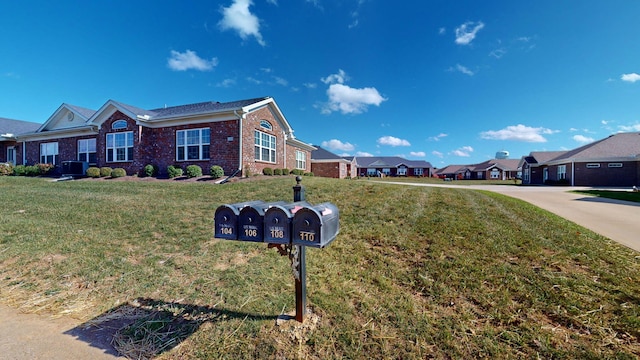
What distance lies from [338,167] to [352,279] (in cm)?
2715

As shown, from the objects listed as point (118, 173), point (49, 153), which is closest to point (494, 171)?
point (118, 173)

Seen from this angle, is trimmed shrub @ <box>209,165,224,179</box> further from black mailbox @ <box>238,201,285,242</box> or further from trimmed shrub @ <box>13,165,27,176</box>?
trimmed shrub @ <box>13,165,27,176</box>

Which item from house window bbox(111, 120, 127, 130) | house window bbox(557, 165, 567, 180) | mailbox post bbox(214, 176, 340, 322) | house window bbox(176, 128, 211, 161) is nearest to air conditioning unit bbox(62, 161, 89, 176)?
house window bbox(111, 120, 127, 130)

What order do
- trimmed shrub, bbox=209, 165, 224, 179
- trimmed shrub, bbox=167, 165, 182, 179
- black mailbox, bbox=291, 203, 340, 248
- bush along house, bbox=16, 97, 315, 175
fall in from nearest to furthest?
black mailbox, bbox=291, 203, 340, 248 → trimmed shrub, bbox=209, 165, 224, 179 → trimmed shrub, bbox=167, 165, 182, 179 → bush along house, bbox=16, 97, 315, 175

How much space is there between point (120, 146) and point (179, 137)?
453 cm

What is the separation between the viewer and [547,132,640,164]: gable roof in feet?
77.1

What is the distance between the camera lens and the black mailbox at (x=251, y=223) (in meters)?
2.40

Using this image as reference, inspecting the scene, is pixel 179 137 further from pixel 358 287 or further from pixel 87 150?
pixel 358 287

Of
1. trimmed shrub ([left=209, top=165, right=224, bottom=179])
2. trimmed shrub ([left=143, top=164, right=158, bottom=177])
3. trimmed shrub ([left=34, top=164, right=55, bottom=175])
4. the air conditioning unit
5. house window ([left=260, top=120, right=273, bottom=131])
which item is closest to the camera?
trimmed shrub ([left=209, top=165, right=224, bottom=179])

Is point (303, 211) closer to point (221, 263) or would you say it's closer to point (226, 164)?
point (221, 263)

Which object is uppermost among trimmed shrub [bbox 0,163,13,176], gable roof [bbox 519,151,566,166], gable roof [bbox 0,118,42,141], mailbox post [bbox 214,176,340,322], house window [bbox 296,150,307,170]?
gable roof [bbox 0,118,42,141]

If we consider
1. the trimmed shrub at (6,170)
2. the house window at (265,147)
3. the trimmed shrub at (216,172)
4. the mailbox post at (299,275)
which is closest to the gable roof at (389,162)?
the house window at (265,147)

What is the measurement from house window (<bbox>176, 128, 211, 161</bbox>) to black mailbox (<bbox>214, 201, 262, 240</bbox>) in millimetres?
14154

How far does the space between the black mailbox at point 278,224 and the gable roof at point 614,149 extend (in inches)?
1298
